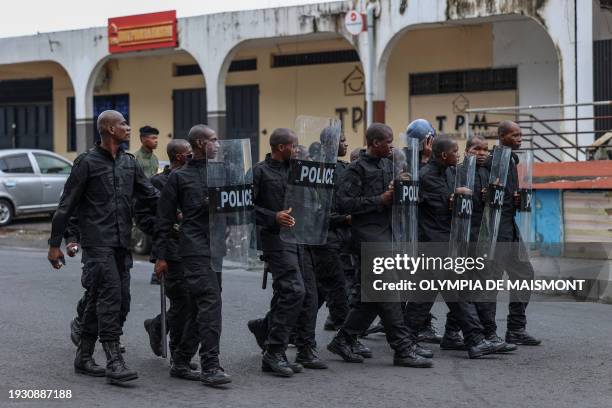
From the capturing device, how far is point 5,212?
20203 millimetres

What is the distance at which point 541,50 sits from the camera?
66.7 feet

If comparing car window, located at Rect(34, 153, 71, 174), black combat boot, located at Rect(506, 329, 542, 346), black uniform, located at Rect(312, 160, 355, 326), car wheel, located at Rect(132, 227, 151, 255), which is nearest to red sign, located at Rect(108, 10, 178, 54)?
car window, located at Rect(34, 153, 71, 174)

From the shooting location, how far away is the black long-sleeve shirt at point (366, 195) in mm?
7691

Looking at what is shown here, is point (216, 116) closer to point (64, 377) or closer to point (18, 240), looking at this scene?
point (18, 240)

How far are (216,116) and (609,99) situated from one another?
919cm

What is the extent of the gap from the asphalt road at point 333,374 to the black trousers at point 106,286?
42 cm

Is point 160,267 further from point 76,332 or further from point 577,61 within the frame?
point 577,61

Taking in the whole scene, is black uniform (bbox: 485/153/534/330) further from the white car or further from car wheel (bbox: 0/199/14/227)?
car wheel (bbox: 0/199/14/227)

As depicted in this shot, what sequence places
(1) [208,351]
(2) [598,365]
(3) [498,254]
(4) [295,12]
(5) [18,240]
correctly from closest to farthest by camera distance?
(1) [208,351] → (2) [598,365] → (3) [498,254] → (5) [18,240] → (4) [295,12]

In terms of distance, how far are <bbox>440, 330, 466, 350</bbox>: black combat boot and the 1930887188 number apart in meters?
3.11

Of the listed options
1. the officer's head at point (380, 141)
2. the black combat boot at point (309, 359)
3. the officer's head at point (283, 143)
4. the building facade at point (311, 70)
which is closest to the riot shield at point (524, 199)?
the officer's head at point (380, 141)

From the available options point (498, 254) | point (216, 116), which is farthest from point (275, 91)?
point (498, 254)

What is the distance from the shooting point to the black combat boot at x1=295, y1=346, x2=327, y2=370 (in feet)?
25.0

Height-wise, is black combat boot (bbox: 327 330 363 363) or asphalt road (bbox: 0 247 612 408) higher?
black combat boot (bbox: 327 330 363 363)
